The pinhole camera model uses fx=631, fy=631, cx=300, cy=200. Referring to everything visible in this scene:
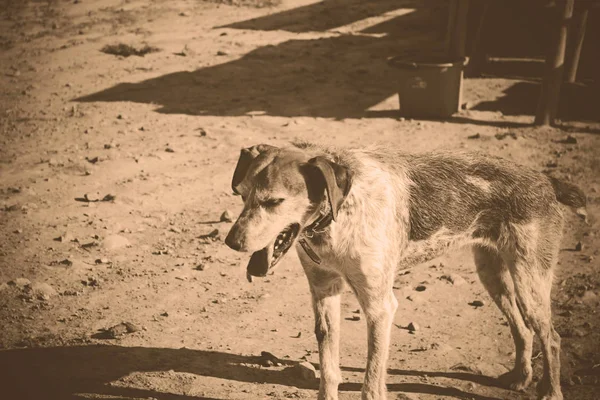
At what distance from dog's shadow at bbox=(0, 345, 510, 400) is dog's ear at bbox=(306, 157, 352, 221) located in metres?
1.71

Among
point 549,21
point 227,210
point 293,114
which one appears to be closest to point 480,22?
point 549,21

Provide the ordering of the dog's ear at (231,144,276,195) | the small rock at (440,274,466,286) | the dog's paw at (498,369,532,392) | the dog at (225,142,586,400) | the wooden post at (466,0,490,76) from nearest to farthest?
the dog at (225,142,586,400), the dog's ear at (231,144,276,195), the dog's paw at (498,369,532,392), the small rock at (440,274,466,286), the wooden post at (466,0,490,76)

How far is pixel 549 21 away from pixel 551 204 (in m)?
10.4

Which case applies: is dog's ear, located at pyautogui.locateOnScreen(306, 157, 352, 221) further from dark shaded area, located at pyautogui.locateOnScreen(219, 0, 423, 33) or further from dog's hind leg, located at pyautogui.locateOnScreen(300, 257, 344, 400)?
dark shaded area, located at pyautogui.locateOnScreen(219, 0, 423, 33)

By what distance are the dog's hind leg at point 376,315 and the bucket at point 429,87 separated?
6.85 metres

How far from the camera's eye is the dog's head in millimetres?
3518

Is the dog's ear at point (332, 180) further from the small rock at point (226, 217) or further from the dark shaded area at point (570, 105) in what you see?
the dark shaded area at point (570, 105)

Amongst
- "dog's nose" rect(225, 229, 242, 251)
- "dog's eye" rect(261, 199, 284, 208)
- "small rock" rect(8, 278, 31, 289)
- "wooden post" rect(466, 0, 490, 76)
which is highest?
"dog's eye" rect(261, 199, 284, 208)

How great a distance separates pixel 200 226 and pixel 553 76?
631cm

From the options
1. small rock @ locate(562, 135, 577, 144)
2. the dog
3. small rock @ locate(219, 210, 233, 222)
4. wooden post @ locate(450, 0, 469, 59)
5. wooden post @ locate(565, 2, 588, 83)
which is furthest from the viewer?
wooden post @ locate(450, 0, 469, 59)

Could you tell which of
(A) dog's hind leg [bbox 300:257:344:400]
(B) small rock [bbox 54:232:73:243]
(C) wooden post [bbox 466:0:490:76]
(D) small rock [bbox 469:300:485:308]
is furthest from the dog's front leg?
(C) wooden post [bbox 466:0:490:76]

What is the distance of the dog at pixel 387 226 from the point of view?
11.8 ft

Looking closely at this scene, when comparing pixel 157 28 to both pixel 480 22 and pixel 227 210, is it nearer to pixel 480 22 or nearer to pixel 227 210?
pixel 480 22

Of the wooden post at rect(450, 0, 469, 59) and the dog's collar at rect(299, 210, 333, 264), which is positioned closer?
the dog's collar at rect(299, 210, 333, 264)
